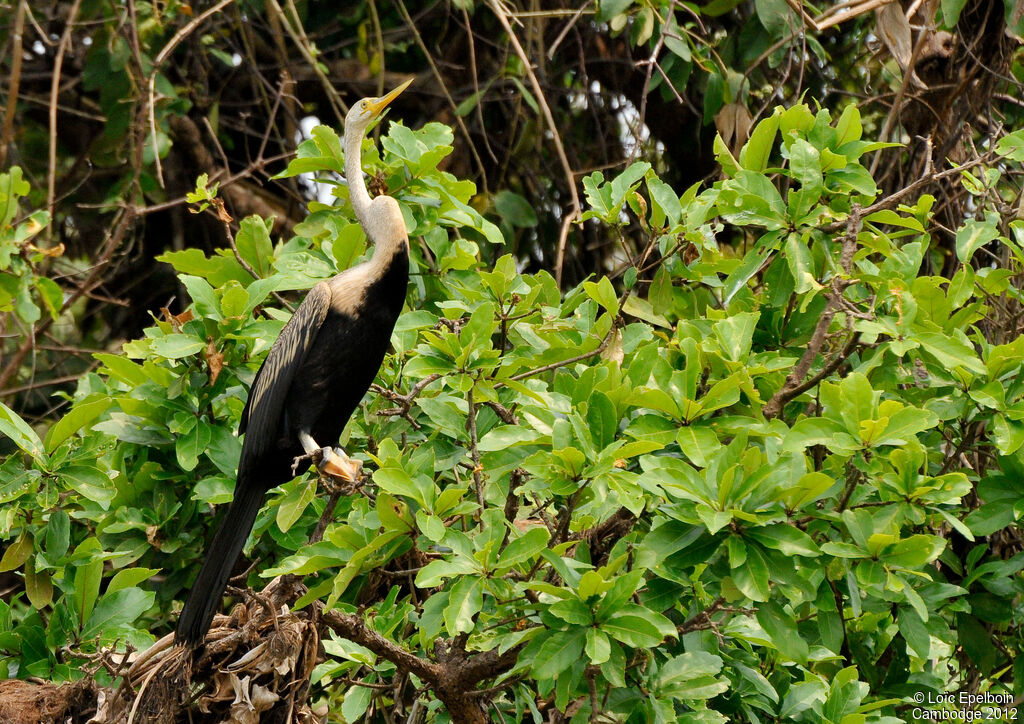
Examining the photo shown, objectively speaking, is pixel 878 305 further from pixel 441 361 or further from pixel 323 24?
pixel 323 24

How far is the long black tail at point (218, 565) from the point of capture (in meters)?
2.41

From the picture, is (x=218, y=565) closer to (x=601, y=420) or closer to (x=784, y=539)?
(x=601, y=420)

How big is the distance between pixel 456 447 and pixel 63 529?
101 centimetres

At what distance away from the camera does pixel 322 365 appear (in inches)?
112

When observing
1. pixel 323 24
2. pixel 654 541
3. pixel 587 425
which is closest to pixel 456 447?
pixel 587 425

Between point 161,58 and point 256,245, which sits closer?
point 256,245

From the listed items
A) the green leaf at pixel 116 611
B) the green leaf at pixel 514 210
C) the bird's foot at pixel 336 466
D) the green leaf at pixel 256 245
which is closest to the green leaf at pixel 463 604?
the bird's foot at pixel 336 466

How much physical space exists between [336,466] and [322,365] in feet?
1.02

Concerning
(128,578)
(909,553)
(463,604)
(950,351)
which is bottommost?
(128,578)

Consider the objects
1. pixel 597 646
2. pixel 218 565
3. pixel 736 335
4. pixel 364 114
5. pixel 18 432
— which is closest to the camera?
pixel 597 646

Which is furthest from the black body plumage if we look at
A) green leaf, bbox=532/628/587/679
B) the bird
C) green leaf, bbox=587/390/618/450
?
green leaf, bbox=532/628/587/679

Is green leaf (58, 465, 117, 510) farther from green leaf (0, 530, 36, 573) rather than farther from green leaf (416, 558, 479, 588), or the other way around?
green leaf (416, 558, 479, 588)

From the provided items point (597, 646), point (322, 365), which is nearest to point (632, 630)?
point (597, 646)

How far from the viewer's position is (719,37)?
491 centimetres
